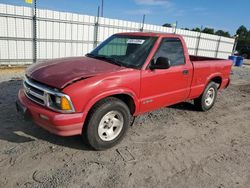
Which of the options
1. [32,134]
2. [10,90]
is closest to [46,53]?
[10,90]

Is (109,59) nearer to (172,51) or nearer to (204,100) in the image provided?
(172,51)

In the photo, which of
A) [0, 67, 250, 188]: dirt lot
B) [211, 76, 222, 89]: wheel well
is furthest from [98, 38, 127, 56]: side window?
[211, 76, 222, 89]: wheel well

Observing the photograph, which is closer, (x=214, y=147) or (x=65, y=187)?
(x=65, y=187)

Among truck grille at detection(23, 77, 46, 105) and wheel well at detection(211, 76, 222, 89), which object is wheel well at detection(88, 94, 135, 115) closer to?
truck grille at detection(23, 77, 46, 105)

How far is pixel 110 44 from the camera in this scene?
15.6 feet

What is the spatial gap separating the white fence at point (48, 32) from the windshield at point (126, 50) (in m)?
7.14

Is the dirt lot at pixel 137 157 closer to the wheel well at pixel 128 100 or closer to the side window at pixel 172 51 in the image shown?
the wheel well at pixel 128 100

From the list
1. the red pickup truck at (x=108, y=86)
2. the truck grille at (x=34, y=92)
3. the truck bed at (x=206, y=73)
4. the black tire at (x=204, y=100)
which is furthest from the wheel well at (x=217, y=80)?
the truck grille at (x=34, y=92)

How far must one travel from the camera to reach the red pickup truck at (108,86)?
3023mm

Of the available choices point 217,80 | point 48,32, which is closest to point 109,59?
point 217,80

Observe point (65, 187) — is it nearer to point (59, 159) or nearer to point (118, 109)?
point (59, 159)

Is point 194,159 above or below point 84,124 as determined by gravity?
below

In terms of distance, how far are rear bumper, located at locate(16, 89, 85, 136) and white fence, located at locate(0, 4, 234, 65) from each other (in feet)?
26.8

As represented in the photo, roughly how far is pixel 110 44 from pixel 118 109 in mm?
1853
